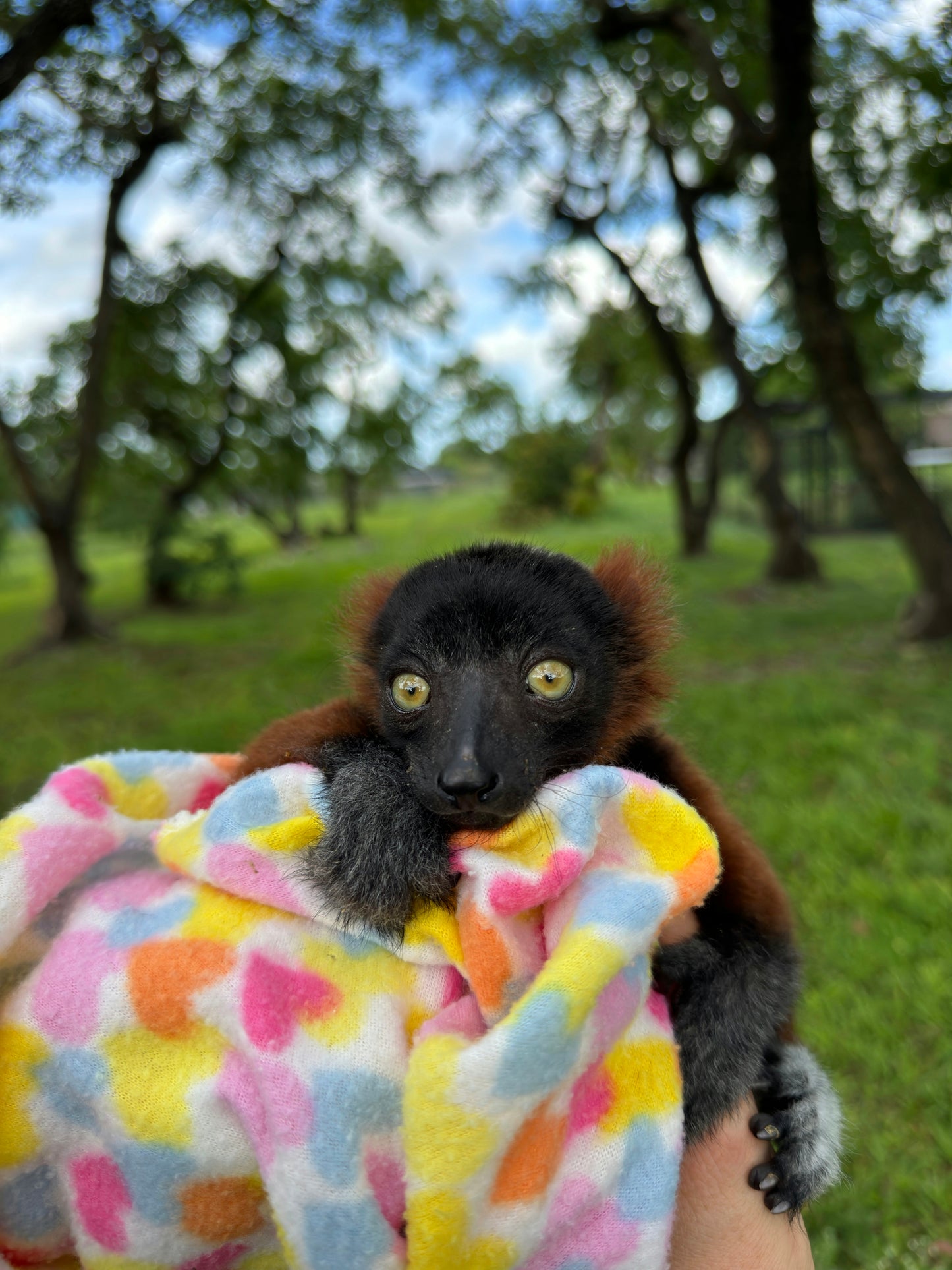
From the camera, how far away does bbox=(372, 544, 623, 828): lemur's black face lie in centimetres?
145

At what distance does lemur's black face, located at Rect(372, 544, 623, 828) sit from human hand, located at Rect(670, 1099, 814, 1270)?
0.60 metres

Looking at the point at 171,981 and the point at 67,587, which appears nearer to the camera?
the point at 171,981

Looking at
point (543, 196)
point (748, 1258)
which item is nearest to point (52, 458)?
point (543, 196)

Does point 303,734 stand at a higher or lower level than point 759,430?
lower

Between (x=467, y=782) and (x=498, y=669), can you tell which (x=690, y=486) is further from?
(x=467, y=782)

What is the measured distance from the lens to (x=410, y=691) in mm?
1600

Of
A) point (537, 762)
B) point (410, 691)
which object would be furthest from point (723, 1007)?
point (410, 691)

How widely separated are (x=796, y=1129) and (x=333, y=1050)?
2.96ft

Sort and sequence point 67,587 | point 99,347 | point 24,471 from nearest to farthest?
point 99,347 < point 24,471 < point 67,587

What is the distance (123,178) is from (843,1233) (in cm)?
1073

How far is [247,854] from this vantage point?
1.33m

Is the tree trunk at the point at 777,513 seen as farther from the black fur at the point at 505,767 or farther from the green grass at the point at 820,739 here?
the black fur at the point at 505,767

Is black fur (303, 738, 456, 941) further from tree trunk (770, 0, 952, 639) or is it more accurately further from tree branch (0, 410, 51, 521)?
tree branch (0, 410, 51, 521)

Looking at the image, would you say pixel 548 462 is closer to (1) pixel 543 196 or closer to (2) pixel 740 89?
(1) pixel 543 196
